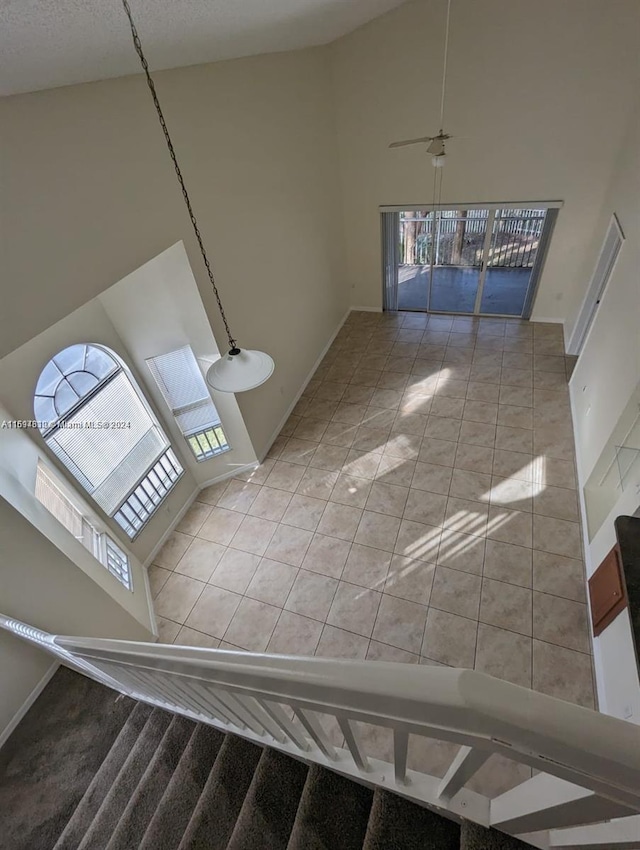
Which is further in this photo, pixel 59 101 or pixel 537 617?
pixel 537 617

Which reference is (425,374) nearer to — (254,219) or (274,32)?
(254,219)

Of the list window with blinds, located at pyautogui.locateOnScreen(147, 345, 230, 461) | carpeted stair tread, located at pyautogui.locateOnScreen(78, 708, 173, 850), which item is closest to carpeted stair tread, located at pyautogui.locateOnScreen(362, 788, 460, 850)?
carpeted stair tread, located at pyautogui.locateOnScreen(78, 708, 173, 850)

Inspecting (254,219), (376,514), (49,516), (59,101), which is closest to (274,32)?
(254,219)

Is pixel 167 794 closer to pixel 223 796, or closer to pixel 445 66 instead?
pixel 223 796

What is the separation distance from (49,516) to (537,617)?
3.67 metres

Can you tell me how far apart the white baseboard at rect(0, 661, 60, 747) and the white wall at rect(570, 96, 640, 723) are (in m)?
3.83

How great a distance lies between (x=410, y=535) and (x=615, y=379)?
2300 mm

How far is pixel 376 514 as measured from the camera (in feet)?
14.2

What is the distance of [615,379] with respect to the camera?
374 cm

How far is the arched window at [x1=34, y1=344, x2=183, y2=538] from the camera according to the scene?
3.38 m

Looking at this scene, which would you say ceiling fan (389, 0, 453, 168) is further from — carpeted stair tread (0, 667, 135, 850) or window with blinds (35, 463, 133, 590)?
carpeted stair tread (0, 667, 135, 850)

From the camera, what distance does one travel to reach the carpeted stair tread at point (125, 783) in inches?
81.2

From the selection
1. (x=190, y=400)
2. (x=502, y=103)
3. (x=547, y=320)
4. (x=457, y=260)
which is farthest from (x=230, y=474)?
(x=502, y=103)

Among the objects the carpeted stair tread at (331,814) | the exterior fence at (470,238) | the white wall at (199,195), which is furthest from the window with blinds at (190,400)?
the exterior fence at (470,238)
